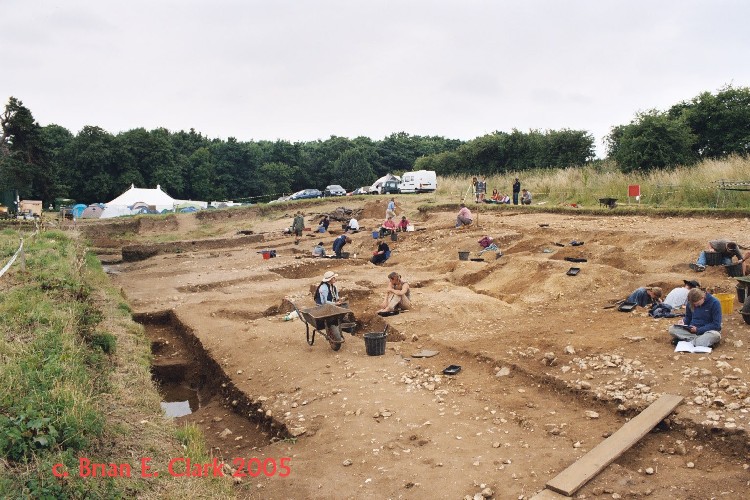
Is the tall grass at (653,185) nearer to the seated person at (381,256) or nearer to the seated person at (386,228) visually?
the seated person at (386,228)

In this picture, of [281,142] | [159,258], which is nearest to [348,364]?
[159,258]

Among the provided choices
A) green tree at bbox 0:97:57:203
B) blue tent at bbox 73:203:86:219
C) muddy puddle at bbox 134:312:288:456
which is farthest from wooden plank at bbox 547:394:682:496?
green tree at bbox 0:97:57:203

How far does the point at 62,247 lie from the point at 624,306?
16.1m

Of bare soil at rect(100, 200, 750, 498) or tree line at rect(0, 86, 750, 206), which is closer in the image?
bare soil at rect(100, 200, 750, 498)

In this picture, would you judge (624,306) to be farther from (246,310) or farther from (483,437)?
(246,310)

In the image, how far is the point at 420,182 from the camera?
42406 mm

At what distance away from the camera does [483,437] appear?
6.46m

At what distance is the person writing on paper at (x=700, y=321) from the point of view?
26.1 ft

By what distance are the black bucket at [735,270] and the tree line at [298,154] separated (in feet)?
51.4

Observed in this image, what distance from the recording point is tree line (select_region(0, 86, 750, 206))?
31.1 metres

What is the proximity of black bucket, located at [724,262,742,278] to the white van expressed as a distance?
3020 centimetres

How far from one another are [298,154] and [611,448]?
6439cm

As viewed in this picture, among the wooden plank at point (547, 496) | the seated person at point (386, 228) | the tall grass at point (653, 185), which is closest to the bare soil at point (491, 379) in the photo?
the wooden plank at point (547, 496)

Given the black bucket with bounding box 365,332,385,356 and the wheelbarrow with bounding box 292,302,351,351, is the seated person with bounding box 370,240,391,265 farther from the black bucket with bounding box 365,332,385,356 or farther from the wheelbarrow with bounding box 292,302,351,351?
the black bucket with bounding box 365,332,385,356
